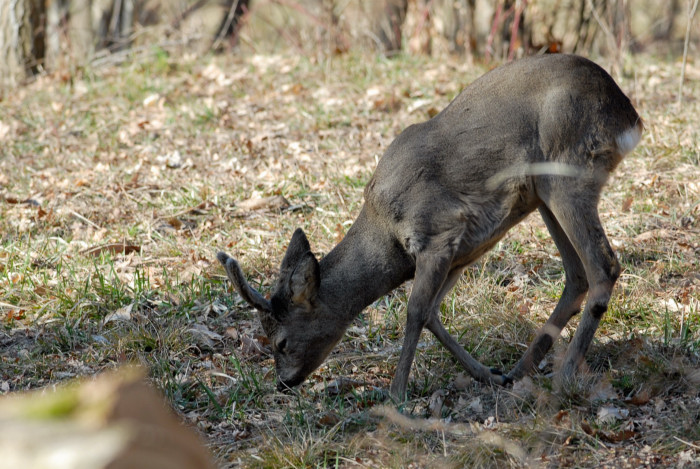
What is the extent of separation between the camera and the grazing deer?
171 inches

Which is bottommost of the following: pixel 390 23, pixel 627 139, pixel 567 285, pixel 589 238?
pixel 390 23

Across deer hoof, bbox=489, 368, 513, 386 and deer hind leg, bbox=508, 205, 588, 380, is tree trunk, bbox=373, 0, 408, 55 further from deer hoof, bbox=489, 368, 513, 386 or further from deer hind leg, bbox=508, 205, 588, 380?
deer hoof, bbox=489, 368, 513, 386

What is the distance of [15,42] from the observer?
11383 mm

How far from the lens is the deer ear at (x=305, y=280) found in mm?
4543

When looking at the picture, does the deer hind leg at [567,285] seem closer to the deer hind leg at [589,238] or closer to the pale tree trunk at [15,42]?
the deer hind leg at [589,238]

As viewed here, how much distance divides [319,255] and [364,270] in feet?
5.35

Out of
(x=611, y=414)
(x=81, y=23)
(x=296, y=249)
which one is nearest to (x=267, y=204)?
(x=296, y=249)

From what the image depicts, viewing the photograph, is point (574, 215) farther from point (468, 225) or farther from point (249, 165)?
point (249, 165)

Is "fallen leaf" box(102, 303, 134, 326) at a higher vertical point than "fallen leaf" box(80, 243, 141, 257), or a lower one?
higher

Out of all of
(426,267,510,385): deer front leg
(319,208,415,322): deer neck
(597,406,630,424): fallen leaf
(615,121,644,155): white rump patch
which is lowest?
(426,267,510,385): deer front leg

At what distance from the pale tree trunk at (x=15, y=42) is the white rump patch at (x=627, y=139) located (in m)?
9.45

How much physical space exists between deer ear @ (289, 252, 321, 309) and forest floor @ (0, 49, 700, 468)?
54cm

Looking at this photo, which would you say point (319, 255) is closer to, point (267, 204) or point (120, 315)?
point (267, 204)

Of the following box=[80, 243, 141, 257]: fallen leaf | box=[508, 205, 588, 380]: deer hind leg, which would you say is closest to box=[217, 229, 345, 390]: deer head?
box=[508, 205, 588, 380]: deer hind leg
